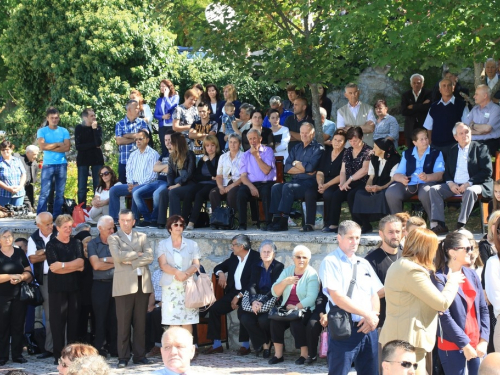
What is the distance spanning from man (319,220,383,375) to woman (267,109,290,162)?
5.43 meters

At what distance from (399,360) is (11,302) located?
725cm

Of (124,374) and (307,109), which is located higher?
(307,109)

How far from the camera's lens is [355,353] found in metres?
7.88

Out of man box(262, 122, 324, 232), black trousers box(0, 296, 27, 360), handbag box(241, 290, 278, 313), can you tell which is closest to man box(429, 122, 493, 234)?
man box(262, 122, 324, 232)

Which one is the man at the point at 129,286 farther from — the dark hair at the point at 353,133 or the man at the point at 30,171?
the man at the point at 30,171

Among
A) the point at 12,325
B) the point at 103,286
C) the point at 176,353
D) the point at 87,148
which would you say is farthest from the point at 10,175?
the point at 176,353

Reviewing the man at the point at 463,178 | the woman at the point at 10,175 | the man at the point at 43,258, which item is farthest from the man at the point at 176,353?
the woman at the point at 10,175

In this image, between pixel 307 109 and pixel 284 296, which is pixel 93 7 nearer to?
pixel 307 109

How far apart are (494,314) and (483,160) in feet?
Answer: 8.51

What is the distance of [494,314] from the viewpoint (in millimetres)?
8641

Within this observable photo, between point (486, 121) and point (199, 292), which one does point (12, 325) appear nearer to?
point (199, 292)

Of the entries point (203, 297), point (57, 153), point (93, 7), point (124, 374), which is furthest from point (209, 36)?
point (93, 7)

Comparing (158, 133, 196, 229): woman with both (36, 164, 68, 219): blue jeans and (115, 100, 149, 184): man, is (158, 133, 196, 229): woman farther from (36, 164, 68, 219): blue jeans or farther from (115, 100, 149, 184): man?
(36, 164, 68, 219): blue jeans

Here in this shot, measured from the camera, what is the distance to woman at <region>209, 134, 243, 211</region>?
12586mm
